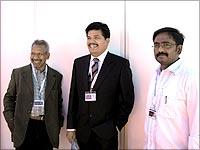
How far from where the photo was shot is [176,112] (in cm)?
228

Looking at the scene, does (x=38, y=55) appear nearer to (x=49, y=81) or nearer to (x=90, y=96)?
(x=49, y=81)

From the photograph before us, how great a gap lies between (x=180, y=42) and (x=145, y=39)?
934mm

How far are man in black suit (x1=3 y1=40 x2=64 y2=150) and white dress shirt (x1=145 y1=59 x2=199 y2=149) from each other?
1136 millimetres

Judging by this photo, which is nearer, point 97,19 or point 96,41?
point 96,41

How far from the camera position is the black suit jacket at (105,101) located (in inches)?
112

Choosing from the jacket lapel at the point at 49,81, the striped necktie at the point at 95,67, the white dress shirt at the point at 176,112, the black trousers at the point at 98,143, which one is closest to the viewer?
the white dress shirt at the point at 176,112

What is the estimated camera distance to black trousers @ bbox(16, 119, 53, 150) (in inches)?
119

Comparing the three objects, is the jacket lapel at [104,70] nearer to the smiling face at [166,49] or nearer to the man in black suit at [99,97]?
the man in black suit at [99,97]

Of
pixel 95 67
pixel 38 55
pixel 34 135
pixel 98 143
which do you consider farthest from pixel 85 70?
pixel 34 135

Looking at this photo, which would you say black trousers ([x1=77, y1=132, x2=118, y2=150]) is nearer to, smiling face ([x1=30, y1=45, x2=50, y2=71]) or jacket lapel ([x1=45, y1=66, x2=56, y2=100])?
jacket lapel ([x1=45, y1=66, x2=56, y2=100])

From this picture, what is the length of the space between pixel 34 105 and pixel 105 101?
2.46ft

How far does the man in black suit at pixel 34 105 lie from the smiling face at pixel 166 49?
4.06 feet

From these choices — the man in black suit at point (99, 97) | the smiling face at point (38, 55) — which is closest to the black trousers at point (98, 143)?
the man in black suit at point (99, 97)

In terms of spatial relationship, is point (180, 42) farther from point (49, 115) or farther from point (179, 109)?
point (49, 115)
